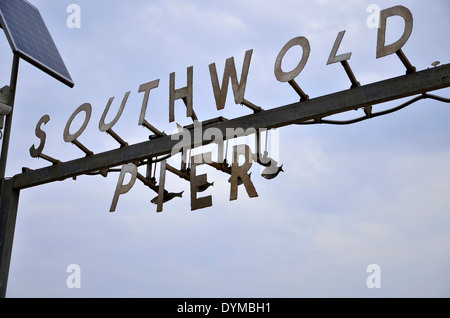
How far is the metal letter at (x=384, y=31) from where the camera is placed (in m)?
6.07

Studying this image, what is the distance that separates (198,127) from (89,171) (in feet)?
5.13

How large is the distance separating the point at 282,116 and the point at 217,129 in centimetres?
72

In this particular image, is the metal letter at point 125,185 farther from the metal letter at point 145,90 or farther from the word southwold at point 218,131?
the metal letter at point 145,90

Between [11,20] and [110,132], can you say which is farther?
[11,20]

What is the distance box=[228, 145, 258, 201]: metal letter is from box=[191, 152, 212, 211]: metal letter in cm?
30

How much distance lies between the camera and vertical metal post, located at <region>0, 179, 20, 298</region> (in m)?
8.37

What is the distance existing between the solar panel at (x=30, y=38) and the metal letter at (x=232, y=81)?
2.68 meters

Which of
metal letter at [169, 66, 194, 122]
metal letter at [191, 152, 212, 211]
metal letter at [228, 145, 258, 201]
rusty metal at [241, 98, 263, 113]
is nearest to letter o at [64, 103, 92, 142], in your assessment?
metal letter at [169, 66, 194, 122]

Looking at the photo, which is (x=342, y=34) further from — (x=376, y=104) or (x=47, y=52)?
(x=47, y=52)

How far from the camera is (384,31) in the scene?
6.18 meters

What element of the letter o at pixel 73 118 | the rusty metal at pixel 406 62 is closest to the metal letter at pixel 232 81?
the rusty metal at pixel 406 62

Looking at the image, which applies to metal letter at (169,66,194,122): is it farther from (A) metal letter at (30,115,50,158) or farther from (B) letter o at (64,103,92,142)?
(A) metal letter at (30,115,50,158)
